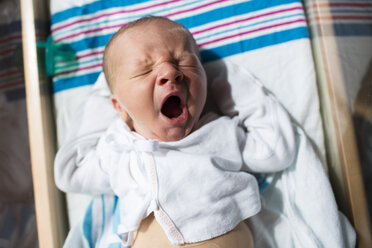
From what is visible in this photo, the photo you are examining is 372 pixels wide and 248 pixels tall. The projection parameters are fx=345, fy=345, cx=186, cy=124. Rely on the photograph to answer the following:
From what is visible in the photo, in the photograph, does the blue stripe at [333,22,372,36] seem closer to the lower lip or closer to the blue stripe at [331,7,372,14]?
the blue stripe at [331,7,372,14]

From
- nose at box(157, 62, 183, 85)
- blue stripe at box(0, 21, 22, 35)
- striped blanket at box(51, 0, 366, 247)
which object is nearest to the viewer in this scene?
nose at box(157, 62, 183, 85)

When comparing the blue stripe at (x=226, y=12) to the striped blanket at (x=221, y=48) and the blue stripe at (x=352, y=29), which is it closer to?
the striped blanket at (x=221, y=48)

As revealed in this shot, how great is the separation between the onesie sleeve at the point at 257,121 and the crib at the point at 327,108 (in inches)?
4.9

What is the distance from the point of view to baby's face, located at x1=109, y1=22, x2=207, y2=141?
78 cm

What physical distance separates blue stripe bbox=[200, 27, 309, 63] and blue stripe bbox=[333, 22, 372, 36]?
11cm

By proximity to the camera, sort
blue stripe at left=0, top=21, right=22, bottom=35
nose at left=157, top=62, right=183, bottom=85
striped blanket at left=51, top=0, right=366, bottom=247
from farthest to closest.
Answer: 1. blue stripe at left=0, top=21, right=22, bottom=35
2. striped blanket at left=51, top=0, right=366, bottom=247
3. nose at left=157, top=62, right=183, bottom=85

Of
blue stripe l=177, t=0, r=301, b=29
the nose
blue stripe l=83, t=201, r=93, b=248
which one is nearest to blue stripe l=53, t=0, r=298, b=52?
blue stripe l=177, t=0, r=301, b=29

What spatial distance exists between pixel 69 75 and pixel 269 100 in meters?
0.64

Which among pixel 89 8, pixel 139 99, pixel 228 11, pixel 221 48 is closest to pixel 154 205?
pixel 139 99

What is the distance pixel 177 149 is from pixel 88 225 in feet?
1.22

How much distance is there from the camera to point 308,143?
2.93 ft

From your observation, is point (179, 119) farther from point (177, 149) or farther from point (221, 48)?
point (221, 48)

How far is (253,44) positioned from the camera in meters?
0.99

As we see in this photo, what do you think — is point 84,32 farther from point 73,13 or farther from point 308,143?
point 308,143
